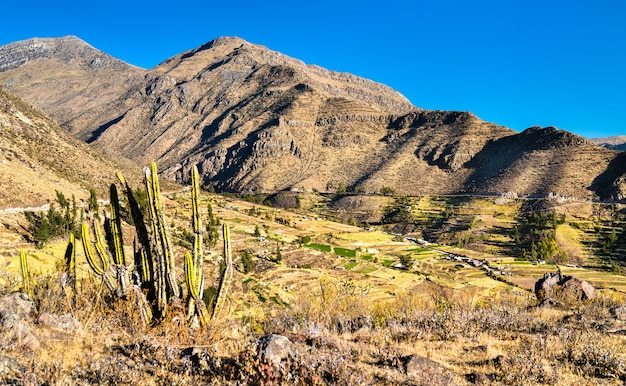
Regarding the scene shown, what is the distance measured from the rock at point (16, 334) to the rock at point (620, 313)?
1818cm

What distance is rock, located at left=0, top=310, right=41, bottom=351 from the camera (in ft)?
24.1

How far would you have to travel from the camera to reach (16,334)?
7586mm

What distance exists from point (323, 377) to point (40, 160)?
84.4 metres

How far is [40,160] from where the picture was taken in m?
72.4

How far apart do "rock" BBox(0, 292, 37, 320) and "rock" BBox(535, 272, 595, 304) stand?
2045 cm

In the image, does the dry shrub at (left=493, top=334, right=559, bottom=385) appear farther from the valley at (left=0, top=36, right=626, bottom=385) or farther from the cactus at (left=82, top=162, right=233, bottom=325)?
the cactus at (left=82, top=162, right=233, bottom=325)

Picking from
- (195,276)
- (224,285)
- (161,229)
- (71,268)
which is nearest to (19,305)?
(71,268)

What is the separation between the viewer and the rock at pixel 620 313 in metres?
14.3

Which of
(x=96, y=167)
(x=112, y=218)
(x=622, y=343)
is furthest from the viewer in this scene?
(x=96, y=167)

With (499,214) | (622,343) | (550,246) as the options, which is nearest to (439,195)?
(499,214)

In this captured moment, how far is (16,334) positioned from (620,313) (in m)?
19.2

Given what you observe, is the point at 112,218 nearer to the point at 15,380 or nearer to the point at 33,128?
the point at 15,380

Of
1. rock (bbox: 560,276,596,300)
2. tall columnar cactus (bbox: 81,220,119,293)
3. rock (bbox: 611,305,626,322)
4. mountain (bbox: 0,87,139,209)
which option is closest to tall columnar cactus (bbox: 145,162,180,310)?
tall columnar cactus (bbox: 81,220,119,293)

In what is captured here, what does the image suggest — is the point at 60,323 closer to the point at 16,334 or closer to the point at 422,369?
the point at 16,334
